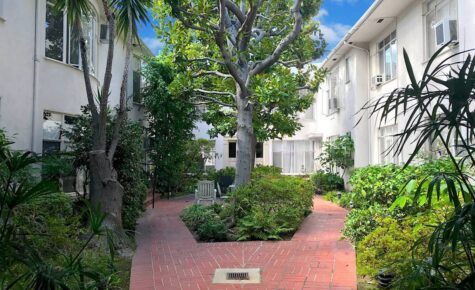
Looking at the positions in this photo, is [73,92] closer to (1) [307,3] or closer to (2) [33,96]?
(2) [33,96]

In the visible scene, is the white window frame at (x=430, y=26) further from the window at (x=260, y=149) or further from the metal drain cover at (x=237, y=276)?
the window at (x=260, y=149)

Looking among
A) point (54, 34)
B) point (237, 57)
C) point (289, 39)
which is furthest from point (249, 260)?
point (54, 34)

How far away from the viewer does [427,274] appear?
3453 millimetres

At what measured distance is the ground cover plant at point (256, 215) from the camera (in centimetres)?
912

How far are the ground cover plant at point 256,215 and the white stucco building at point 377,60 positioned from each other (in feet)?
8.18

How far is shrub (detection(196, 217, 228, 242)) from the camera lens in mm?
9188

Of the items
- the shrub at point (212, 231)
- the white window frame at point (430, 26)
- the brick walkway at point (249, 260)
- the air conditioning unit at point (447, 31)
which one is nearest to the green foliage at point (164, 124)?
the brick walkway at point (249, 260)

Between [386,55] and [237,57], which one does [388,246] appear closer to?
[237,57]

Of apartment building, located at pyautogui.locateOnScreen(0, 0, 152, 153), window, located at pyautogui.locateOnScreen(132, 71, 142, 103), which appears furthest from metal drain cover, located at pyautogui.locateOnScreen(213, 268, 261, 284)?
window, located at pyautogui.locateOnScreen(132, 71, 142, 103)

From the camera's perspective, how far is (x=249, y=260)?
7.27m

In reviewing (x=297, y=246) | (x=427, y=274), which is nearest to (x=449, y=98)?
(x=427, y=274)

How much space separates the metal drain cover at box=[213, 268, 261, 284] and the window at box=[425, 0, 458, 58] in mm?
7040

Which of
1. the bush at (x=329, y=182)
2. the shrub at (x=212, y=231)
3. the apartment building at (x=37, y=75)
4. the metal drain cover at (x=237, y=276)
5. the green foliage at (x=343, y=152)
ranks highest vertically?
the apartment building at (x=37, y=75)

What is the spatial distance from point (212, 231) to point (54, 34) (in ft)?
22.3
